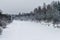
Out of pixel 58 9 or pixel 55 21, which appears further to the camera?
pixel 58 9

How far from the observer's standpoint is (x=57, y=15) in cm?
5809

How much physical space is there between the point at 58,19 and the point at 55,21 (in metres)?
1.95

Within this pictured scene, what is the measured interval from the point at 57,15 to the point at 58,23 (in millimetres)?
3339

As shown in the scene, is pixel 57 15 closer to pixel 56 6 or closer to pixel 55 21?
pixel 55 21

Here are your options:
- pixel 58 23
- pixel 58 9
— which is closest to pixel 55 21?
pixel 58 23

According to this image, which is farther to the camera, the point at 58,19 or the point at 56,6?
the point at 56,6

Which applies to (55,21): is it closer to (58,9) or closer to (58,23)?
(58,23)

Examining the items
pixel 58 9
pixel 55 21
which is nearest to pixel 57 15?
pixel 55 21

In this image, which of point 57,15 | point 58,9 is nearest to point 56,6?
point 58,9

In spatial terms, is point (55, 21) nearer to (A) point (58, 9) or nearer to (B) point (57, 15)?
(B) point (57, 15)

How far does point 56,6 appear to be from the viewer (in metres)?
70.6

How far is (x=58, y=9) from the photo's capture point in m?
66.8

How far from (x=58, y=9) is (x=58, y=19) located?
41.5 ft

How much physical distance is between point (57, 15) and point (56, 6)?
13.3 metres
